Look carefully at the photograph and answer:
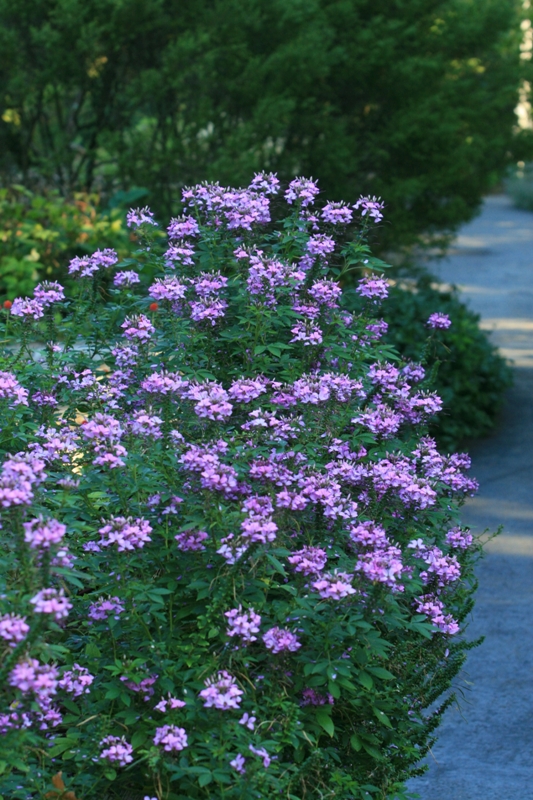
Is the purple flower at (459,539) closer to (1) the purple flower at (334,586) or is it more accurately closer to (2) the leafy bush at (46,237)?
(1) the purple flower at (334,586)

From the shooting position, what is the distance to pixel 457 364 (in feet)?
26.7

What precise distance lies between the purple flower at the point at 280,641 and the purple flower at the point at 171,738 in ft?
0.94

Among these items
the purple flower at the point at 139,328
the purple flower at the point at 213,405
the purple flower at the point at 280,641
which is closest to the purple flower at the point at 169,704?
the purple flower at the point at 280,641

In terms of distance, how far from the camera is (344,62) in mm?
9953

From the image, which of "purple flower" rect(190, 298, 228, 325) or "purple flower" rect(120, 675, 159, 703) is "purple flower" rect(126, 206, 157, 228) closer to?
"purple flower" rect(190, 298, 228, 325)

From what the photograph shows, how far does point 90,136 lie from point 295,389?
715 centimetres

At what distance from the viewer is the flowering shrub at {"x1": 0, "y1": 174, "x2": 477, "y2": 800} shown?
8.09 ft

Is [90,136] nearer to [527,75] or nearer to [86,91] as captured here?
[86,91]

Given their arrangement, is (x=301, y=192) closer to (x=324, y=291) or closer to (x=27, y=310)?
(x=324, y=291)

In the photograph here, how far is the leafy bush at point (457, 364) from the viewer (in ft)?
25.6

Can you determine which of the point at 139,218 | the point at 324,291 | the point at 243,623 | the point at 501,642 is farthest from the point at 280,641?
the point at 501,642

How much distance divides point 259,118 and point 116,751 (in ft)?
22.8

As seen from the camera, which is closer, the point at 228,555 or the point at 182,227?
the point at 228,555

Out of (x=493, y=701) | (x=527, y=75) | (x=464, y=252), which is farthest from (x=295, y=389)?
(x=464, y=252)
